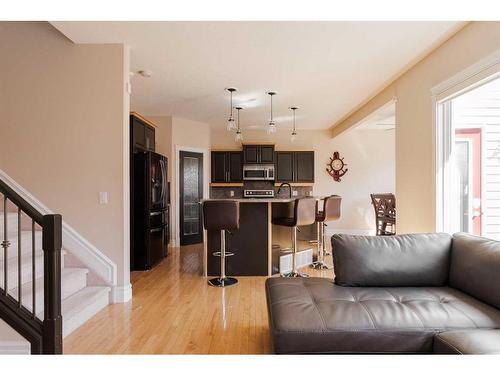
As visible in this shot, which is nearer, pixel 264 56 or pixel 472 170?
pixel 472 170

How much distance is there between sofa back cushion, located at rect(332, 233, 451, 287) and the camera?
2.30 m

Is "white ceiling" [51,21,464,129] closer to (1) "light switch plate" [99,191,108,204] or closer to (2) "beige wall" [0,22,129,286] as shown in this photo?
(2) "beige wall" [0,22,129,286]

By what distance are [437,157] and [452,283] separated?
1.47 metres

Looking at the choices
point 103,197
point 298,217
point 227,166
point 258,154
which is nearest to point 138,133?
point 103,197

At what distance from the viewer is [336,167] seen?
773 cm

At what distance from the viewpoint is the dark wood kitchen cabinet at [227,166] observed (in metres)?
7.36

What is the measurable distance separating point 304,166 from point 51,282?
6.22 m

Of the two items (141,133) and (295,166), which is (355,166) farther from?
(141,133)

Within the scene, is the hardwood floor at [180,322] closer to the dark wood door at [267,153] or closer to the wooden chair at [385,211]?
the wooden chair at [385,211]

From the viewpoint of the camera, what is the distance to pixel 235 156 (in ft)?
24.3

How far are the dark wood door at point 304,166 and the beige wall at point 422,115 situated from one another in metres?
3.25
